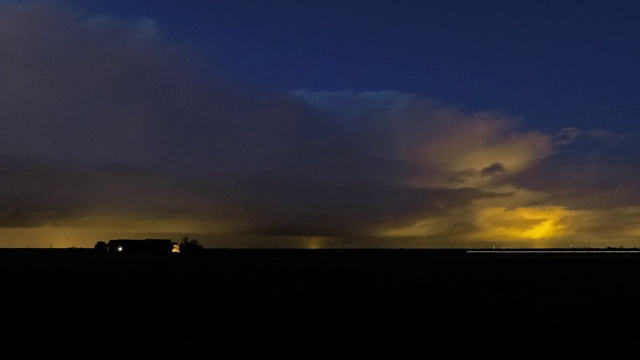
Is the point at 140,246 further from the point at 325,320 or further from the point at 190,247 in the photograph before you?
the point at 325,320

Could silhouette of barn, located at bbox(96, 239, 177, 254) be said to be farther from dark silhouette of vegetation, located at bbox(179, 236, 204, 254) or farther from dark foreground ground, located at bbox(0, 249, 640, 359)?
dark foreground ground, located at bbox(0, 249, 640, 359)

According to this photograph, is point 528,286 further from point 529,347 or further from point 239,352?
point 239,352

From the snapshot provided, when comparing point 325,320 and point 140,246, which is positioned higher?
point 140,246

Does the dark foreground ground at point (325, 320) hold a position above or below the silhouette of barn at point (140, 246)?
below

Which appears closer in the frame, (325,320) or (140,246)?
(325,320)

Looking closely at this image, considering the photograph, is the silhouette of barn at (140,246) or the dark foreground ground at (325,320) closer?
the dark foreground ground at (325,320)

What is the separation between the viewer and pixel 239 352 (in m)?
18.3

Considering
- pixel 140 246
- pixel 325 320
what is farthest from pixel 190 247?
pixel 325 320

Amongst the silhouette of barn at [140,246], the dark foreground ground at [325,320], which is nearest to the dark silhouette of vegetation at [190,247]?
the silhouette of barn at [140,246]

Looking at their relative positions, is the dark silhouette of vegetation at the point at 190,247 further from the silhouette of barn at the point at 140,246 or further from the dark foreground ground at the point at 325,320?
the dark foreground ground at the point at 325,320

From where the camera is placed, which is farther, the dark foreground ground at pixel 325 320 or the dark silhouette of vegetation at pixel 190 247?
the dark silhouette of vegetation at pixel 190 247

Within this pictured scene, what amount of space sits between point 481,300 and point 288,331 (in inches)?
569

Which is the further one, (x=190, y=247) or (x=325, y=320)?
(x=190, y=247)

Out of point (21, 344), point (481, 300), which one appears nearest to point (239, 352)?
point (21, 344)
